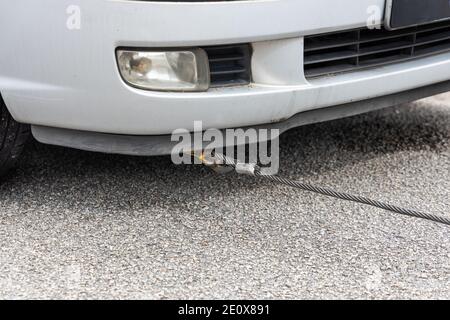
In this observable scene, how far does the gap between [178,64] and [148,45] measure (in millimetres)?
128

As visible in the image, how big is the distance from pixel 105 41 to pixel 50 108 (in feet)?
1.14

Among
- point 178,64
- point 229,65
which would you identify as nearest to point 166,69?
point 178,64

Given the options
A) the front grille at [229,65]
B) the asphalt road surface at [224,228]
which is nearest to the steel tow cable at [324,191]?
the asphalt road surface at [224,228]

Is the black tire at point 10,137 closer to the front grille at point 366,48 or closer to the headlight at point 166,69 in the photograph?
the headlight at point 166,69

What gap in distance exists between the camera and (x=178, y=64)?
2576mm

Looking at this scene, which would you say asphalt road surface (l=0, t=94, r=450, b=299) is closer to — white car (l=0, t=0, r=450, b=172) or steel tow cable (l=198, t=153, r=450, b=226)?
steel tow cable (l=198, t=153, r=450, b=226)

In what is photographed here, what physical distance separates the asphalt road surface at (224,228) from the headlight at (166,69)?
51cm

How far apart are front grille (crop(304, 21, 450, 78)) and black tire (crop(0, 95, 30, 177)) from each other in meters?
1.08

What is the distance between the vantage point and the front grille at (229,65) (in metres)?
2.61

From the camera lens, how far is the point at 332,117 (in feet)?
9.58

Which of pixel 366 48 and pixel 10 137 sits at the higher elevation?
pixel 366 48

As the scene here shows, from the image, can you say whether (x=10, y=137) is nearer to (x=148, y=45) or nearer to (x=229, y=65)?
(x=148, y=45)
